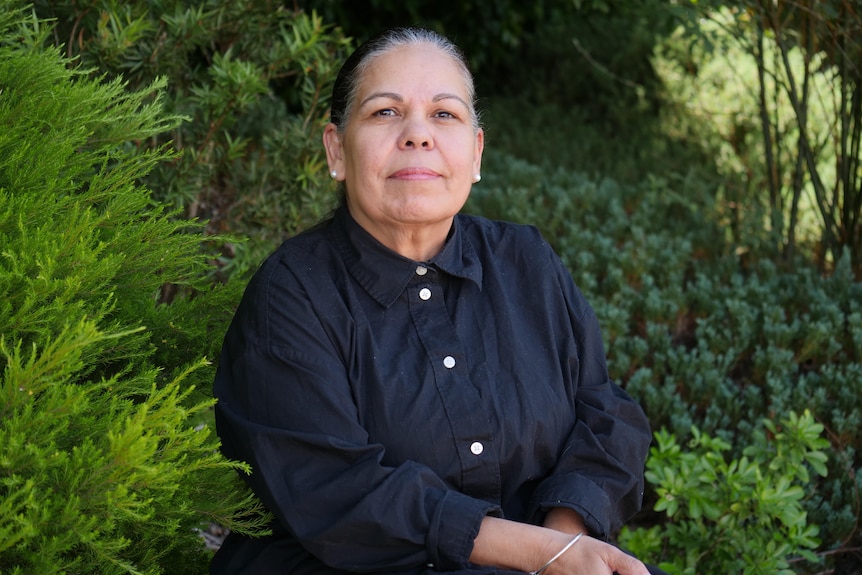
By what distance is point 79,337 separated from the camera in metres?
1.78

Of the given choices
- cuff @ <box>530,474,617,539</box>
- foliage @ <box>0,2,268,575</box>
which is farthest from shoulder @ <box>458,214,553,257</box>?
foliage @ <box>0,2,268,575</box>

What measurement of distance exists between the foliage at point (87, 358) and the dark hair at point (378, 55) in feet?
1.52

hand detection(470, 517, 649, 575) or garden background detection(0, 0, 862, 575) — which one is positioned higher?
garden background detection(0, 0, 862, 575)

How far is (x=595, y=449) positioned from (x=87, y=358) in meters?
1.18

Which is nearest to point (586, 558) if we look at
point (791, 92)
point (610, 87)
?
point (791, 92)

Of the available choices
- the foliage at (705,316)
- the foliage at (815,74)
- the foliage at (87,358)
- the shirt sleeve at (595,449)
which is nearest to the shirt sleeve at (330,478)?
the foliage at (87,358)

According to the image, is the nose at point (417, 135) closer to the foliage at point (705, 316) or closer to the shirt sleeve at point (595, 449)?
the shirt sleeve at point (595, 449)

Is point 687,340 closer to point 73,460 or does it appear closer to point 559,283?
point 559,283

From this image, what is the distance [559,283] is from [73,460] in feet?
4.29

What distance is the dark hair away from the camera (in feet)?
8.27

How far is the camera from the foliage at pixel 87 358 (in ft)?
5.89

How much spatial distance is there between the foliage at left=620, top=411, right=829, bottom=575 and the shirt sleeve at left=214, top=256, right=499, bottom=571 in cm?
117

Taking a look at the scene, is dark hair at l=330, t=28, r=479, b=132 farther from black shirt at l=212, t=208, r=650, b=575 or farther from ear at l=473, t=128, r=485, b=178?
black shirt at l=212, t=208, r=650, b=575

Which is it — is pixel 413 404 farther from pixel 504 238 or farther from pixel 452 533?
pixel 504 238
